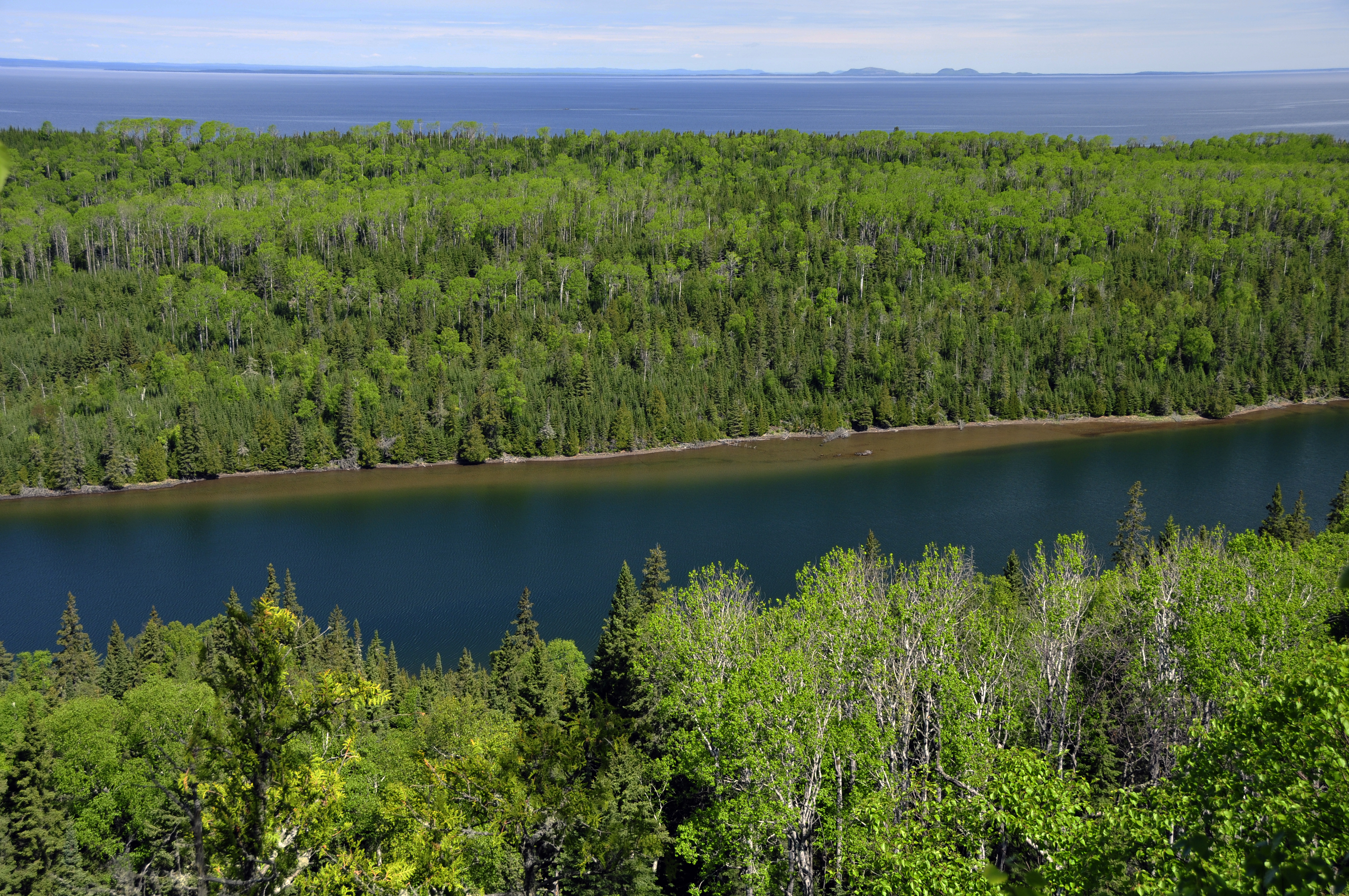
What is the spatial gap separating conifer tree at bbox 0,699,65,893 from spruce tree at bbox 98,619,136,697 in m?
13.6

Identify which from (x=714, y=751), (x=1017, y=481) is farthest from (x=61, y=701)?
(x=1017, y=481)

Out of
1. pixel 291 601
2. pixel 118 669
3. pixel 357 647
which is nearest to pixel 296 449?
pixel 291 601

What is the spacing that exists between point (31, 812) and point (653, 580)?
2109 centimetres

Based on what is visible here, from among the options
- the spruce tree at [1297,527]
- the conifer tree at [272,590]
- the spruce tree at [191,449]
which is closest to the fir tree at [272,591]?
the conifer tree at [272,590]

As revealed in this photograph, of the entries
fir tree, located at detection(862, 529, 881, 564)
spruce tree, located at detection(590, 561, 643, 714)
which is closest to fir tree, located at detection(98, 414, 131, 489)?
fir tree, located at detection(862, 529, 881, 564)

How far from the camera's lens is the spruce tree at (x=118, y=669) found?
39062 millimetres

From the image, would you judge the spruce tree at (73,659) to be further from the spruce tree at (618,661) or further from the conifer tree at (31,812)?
the spruce tree at (618,661)

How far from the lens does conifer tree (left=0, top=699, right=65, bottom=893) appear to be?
24359 mm

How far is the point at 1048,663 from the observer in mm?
22859

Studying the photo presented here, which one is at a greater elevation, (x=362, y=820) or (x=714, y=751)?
(x=714, y=751)

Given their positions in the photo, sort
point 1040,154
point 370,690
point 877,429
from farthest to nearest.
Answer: point 1040,154, point 877,429, point 370,690

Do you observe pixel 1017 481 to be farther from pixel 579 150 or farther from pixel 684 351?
pixel 579 150

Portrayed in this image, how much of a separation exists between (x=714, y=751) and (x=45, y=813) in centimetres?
1814

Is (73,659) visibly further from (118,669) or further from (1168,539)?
(1168,539)
